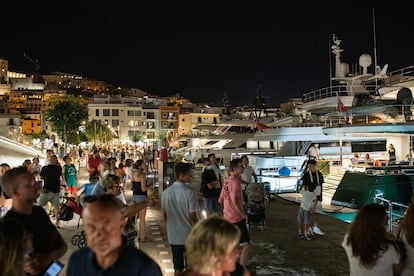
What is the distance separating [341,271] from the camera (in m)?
7.83

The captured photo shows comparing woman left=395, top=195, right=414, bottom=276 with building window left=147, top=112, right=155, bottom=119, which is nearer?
woman left=395, top=195, right=414, bottom=276

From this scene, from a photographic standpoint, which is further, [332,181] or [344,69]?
[344,69]

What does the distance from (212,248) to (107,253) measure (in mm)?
703

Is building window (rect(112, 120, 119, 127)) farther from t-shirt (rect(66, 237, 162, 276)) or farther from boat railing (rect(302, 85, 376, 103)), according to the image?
t-shirt (rect(66, 237, 162, 276))

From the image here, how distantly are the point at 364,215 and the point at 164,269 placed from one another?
484 cm

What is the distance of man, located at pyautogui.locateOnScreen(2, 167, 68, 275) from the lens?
3799 millimetres

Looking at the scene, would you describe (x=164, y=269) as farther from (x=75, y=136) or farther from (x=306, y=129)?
(x=75, y=136)

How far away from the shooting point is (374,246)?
12.9 feet

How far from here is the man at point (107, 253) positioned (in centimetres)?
271

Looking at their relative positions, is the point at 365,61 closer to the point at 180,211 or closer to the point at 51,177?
the point at 51,177

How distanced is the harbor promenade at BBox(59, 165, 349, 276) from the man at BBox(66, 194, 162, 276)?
16.6 ft

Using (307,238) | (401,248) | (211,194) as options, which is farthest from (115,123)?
(401,248)

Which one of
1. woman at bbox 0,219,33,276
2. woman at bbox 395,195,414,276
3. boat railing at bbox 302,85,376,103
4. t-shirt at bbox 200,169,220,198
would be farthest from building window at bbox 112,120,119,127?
woman at bbox 0,219,33,276

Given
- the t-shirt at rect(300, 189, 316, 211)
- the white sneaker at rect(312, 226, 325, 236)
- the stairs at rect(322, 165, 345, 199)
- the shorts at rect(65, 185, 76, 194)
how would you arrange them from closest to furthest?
the t-shirt at rect(300, 189, 316, 211)
the white sneaker at rect(312, 226, 325, 236)
the shorts at rect(65, 185, 76, 194)
the stairs at rect(322, 165, 345, 199)
